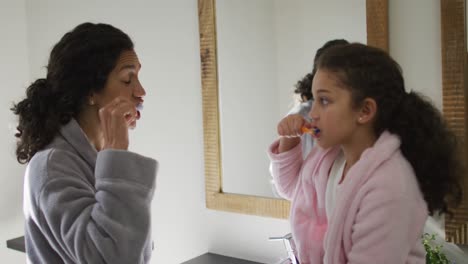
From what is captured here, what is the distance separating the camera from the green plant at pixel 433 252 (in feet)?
4.43

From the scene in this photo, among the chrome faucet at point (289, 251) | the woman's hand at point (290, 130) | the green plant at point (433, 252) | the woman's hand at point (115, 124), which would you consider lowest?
the chrome faucet at point (289, 251)

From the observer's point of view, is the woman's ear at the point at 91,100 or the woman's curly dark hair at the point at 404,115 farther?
the woman's ear at the point at 91,100

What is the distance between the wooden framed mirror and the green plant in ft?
0.15

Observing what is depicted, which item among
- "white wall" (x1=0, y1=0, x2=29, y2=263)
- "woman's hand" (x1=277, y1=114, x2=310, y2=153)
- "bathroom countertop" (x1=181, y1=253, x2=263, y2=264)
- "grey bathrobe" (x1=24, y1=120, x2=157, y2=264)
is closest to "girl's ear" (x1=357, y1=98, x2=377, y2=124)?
"woman's hand" (x1=277, y1=114, x2=310, y2=153)

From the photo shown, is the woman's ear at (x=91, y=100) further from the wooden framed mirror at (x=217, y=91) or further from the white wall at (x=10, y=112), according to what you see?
→ the white wall at (x=10, y=112)

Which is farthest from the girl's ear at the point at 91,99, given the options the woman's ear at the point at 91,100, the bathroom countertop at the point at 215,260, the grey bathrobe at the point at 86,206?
the bathroom countertop at the point at 215,260

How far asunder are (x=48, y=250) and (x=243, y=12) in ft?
3.62

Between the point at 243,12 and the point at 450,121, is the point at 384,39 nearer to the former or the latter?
the point at 450,121

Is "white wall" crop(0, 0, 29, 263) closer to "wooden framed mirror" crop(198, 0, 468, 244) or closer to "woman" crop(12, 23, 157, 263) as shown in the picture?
"wooden framed mirror" crop(198, 0, 468, 244)

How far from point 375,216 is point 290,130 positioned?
0.30 meters

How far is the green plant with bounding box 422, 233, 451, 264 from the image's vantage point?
1.35 m

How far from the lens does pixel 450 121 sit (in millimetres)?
1374

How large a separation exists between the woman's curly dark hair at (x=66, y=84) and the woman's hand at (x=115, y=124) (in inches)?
3.1

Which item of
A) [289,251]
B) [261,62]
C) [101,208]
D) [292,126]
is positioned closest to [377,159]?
[292,126]
